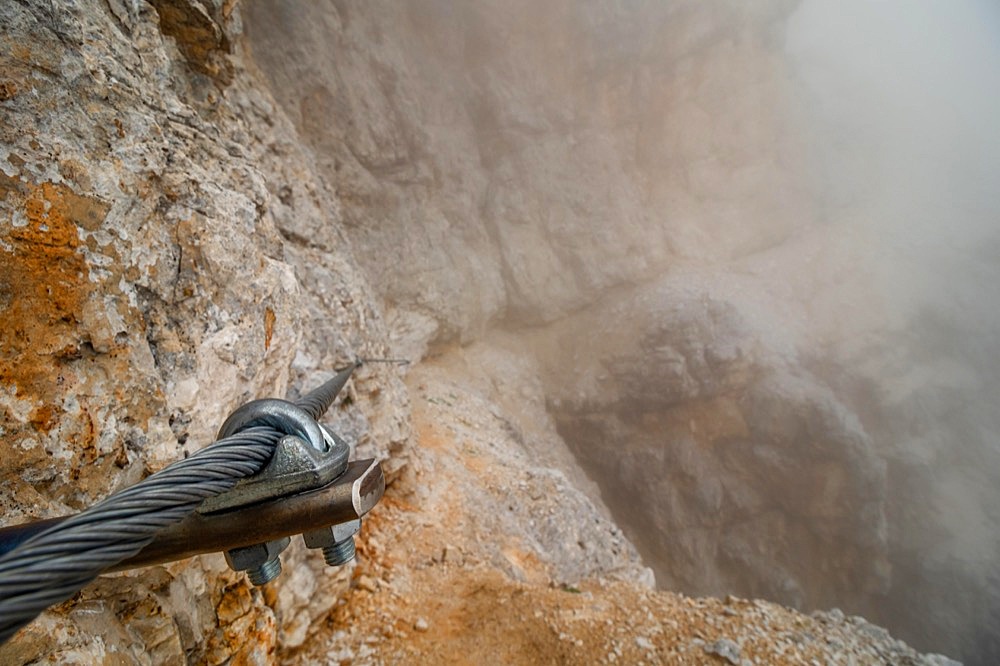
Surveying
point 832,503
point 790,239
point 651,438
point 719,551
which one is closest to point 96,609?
point 651,438

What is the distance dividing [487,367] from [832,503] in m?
12.6

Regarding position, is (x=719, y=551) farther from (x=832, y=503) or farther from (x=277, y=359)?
(x=277, y=359)

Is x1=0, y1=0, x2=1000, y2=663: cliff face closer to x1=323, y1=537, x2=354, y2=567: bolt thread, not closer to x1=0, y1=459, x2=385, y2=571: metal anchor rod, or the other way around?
x1=0, y1=459, x2=385, y2=571: metal anchor rod

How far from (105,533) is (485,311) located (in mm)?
14664

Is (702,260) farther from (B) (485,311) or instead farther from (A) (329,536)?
(A) (329,536)

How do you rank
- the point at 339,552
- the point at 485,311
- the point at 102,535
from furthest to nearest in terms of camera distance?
the point at 485,311, the point at 339,552, the point at 102,535

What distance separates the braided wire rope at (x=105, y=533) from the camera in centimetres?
63

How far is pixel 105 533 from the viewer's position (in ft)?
2.53

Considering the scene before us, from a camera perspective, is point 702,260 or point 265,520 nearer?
point 265,520

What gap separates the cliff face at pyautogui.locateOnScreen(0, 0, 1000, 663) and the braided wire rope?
60.1 inches

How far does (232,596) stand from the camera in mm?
2785

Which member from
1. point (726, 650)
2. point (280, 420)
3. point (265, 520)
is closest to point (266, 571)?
point (265, 520)

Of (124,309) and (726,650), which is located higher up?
(124,309)

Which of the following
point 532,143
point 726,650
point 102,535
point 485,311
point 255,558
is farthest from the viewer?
point 532,143
